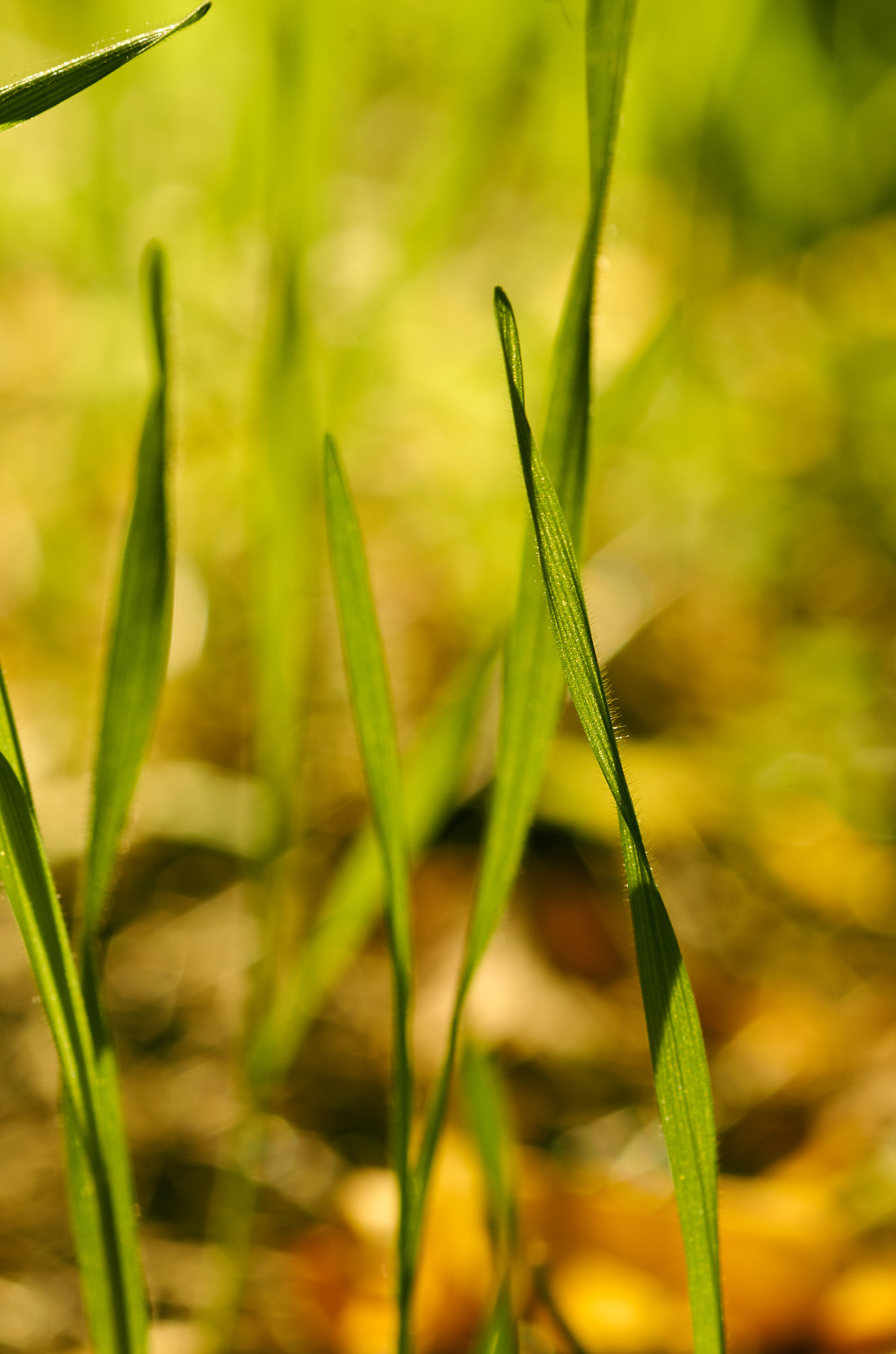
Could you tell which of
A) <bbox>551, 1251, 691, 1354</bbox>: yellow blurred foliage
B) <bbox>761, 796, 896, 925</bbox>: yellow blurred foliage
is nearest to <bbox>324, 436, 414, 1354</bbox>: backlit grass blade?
<bbox>551, 1251, 691, 1354</bbox>: yellow blurred foliage

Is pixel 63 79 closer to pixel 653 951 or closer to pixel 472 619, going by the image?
pixel 653 951

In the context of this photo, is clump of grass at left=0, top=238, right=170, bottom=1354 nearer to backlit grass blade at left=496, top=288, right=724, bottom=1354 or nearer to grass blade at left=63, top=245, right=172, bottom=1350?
grass blade at left=63, top=245, right=172, bottom=1350

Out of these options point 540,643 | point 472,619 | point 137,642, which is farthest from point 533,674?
point 472,619

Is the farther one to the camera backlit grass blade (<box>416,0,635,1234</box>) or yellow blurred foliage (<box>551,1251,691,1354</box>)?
yellow blurred foliage (<box>551,1251,691,1354</box>)

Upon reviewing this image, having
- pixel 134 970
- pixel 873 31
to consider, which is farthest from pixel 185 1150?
pixel 873 31

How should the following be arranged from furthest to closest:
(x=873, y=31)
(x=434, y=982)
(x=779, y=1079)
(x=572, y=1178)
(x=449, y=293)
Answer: (x=873, y=31), (x=449, y=293), (x=434, y=982), (x=779, y=1079), (x=572, y=1178)

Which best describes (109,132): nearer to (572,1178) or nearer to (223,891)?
(223,891)

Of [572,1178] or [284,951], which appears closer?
[572,1178]

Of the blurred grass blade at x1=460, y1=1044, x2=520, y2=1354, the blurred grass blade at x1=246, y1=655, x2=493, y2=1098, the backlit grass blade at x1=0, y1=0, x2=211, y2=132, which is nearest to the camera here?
the backlit grass blade at x1=0, y1=0, x2=211, y2=132
